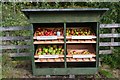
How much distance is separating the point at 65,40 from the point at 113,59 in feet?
6.32

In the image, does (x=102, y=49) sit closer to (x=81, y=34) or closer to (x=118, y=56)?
(x=118, y=56)

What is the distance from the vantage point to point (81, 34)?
6.63 metres

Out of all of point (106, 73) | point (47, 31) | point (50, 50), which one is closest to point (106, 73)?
point (106, 73)

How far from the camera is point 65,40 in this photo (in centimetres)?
641

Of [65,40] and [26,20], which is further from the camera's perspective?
[26,20]

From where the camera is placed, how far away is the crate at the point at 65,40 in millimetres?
6188

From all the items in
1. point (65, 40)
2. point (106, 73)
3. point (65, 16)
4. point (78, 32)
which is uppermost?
point (65, 16)

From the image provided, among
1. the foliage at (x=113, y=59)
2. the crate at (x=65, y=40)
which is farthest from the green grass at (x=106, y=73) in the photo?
the foliage at (x=113, y=59)

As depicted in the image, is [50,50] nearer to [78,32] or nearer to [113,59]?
[78,32]

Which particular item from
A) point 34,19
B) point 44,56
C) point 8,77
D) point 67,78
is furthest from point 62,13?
point 8,77

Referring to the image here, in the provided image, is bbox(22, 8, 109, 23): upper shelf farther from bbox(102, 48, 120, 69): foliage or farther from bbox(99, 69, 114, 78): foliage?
bbox(102, 48, 120, 69): foliage

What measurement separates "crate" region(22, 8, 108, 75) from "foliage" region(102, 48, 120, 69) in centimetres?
72

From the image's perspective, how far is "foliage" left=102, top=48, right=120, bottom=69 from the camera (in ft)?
24.5

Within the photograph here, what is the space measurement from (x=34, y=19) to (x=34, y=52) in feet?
3.04
